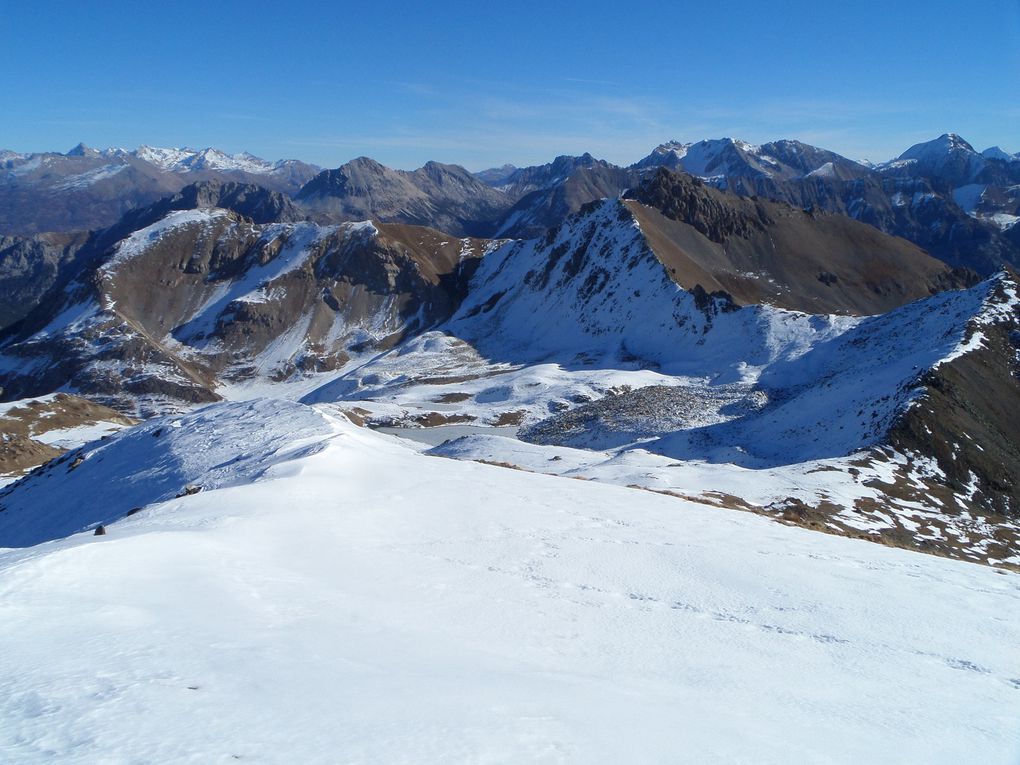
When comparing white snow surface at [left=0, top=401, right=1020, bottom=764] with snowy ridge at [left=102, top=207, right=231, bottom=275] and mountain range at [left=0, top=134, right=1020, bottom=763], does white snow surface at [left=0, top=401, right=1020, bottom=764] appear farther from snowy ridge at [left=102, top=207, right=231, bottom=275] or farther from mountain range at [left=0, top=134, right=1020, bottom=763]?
snowy ridge at [left=102, top=207, right=231, bottom=275]

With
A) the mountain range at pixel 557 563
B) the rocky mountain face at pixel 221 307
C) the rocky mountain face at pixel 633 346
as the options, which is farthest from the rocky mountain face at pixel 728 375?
the rocky mountain face at pixel 221 307

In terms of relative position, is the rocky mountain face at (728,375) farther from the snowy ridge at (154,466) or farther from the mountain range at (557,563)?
the snowy ridge at (154,466)

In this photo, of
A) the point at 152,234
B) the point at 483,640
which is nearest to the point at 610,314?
the point at 483,640

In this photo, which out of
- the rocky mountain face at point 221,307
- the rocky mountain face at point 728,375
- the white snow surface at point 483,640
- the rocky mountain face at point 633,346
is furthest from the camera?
the rocky mountain face at point 221,307

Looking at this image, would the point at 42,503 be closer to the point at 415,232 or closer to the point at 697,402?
the point at 697,402

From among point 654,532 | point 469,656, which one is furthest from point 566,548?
point 469,656

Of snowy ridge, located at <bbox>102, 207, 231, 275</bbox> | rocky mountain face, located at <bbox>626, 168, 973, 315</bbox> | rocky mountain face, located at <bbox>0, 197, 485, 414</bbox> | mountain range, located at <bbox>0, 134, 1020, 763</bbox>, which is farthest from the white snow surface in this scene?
snowy ridge, located at <bbox>102, 207, 231, 275</bbox>

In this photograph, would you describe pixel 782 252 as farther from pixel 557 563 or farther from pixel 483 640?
pixel 483 640

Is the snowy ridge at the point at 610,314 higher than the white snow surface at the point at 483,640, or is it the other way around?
the snowy ridge at the point at 610,314
